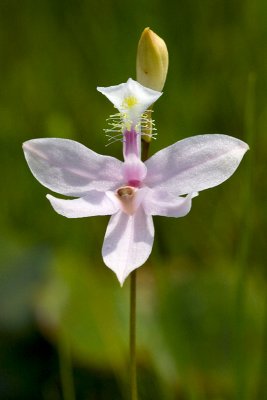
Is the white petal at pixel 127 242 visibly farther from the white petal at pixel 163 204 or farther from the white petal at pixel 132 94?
the white petal at pixel 132 94

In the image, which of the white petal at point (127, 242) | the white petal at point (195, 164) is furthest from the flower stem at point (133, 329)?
the white petal at point (195, 164)

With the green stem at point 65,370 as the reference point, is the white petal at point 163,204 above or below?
above

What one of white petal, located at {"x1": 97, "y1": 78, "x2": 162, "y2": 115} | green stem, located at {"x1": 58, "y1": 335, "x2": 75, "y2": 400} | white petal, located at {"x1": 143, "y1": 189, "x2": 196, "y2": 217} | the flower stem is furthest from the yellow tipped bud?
green stem, located at {"x1": 58, "y1": 335, "x2": 75, "y2": 400}

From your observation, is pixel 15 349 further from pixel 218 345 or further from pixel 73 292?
pixel 218 345

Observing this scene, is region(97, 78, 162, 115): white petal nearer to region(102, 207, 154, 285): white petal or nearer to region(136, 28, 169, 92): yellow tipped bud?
region(136, 28, 169, 92): yellow tipped bud

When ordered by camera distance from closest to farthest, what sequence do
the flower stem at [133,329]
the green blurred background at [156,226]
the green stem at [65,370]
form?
the flower stem at [133,329]
the green stem at [65,370]
the green blurred background at [156,226]

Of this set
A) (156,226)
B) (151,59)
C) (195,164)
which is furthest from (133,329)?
(156,226)

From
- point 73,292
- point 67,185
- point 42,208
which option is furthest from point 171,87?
point 67,185
